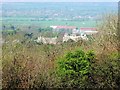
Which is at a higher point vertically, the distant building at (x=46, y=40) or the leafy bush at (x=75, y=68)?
the distant building at (x=46, y=40)

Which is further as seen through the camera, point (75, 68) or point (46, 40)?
point (46, 40)

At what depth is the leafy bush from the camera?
5.30 m

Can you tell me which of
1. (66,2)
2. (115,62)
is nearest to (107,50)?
(115,62)

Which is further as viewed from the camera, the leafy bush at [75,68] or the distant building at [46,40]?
the distant building at [46,40]

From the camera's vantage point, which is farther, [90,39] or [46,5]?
[46,5]

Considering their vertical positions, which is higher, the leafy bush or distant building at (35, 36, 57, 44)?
distant building at (35, 36, 57, 44)

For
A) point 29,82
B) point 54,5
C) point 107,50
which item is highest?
point 54,5

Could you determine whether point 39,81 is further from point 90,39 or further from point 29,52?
point 90,39

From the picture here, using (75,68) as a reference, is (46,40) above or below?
above

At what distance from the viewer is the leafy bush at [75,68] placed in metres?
5.30

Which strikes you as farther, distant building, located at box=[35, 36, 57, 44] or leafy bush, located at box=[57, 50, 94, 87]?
distant building, located at box=[35, 36, 57, 44]

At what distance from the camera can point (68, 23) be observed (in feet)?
26.5

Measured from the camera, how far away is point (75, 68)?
5434mm

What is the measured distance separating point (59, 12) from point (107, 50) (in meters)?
3.10
